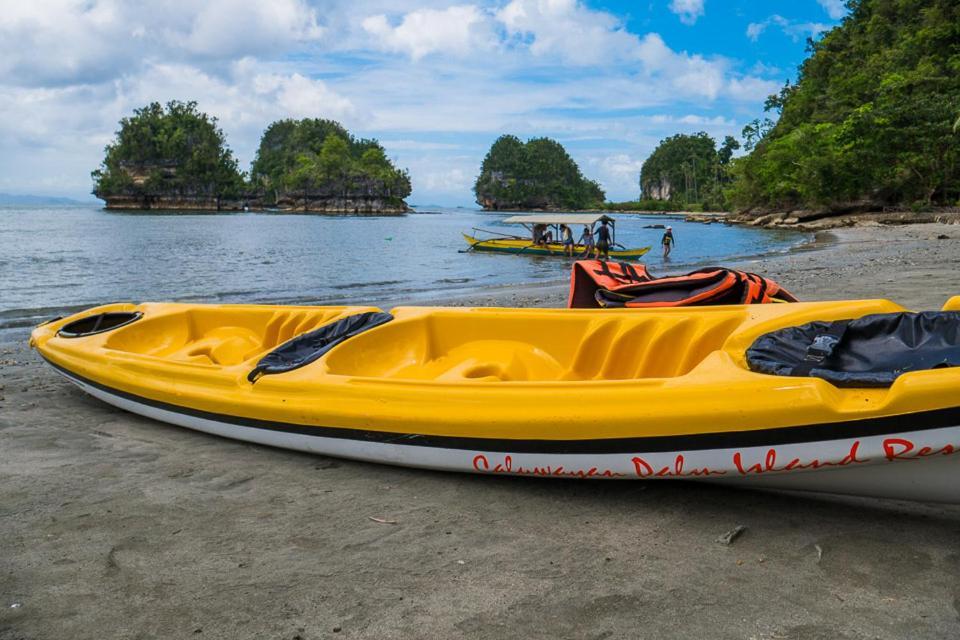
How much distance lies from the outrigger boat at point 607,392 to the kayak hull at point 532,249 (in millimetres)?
21246

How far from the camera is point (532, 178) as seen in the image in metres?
167

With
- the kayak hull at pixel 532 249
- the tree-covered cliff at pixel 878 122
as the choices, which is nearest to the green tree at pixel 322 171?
the tree-covered cliff at pixel 878 122

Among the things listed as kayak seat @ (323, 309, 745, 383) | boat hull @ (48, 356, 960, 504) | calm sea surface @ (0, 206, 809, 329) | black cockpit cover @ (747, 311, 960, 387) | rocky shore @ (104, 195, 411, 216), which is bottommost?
calm sea surface @ (0, 206, 809, 329)

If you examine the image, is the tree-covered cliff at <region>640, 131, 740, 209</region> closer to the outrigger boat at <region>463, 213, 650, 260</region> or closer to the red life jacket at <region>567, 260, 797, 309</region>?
the outrigger boat at <region>463, 213, 650, 260</region>

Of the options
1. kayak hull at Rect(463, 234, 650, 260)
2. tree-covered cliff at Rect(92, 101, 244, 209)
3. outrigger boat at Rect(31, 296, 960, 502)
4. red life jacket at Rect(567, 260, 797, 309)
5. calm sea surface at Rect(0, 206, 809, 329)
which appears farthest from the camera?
tree-covered cliff at Rect(92, 101, 244, 209)

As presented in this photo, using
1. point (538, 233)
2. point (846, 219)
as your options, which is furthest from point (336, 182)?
point (538, 233)

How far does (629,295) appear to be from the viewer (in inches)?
205

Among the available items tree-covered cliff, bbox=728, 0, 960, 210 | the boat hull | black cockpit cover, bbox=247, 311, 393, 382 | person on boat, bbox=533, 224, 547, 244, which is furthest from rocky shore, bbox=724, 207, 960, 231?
the boat hull

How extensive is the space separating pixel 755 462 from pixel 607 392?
2.17 feet

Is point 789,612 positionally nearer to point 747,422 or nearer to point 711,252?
point 747,422

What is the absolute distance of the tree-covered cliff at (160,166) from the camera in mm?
115812

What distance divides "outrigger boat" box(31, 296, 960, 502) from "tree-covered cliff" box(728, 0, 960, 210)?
3840cm

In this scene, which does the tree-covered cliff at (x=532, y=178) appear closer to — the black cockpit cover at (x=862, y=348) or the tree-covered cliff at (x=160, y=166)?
the tree-covered cliff at (x=160, y=166)

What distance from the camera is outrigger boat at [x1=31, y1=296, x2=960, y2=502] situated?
2.44 m
